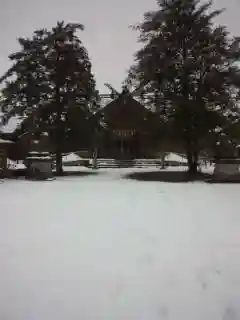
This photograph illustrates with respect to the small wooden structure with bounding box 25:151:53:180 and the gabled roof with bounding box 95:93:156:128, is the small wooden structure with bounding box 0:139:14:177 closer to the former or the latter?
the small wooden structure with bounding box 25:151:53:180

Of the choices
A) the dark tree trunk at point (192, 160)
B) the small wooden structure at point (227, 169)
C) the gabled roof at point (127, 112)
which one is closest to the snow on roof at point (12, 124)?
the gabled roof at point (127, 112)

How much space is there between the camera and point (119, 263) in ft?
11.8

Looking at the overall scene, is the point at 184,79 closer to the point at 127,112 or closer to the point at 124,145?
the point at 127,112

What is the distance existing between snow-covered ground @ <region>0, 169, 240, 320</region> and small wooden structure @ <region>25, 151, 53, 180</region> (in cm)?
688

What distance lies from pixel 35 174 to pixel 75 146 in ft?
7.93

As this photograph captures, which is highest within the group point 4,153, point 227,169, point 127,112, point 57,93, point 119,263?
point 57,93

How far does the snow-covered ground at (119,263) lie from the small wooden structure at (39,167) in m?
6.88

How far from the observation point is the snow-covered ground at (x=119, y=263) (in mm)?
2754

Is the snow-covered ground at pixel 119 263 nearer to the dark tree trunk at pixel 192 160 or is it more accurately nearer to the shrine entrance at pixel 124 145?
the dark tree trunk at pixel 192 160

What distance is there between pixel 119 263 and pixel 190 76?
1091 cm

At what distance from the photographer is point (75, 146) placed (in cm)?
1504

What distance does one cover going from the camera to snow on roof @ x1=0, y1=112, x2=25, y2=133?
14281 millimetres

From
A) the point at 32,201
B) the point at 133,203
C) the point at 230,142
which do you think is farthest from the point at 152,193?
the point at 230,142

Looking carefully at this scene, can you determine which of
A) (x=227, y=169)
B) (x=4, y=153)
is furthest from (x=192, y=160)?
(x=4, y=153)
